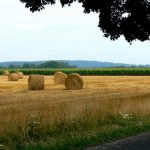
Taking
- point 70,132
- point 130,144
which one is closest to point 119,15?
point 70,132

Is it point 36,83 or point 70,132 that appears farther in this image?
point 36,83

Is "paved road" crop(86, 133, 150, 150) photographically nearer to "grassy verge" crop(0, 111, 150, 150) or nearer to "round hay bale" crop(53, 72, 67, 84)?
"grassy verge" crop(0, 111, 150, 150)

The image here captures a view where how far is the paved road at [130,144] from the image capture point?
343 inches

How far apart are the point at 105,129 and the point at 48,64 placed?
482 feet

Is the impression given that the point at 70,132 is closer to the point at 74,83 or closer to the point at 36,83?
the point at 36,83

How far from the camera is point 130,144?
9.13 metres

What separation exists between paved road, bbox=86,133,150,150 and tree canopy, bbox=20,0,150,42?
3.68 metres

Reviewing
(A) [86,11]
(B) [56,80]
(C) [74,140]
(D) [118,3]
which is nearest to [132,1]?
(D) [118,3]

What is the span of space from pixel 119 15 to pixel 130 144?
185 inches

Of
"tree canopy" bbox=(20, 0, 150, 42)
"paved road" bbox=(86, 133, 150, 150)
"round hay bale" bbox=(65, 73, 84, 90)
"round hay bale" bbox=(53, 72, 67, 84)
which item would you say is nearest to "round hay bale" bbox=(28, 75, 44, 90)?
"round hay bale" bbox=(65, 73, 84, 90)

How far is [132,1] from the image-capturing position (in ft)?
38.9

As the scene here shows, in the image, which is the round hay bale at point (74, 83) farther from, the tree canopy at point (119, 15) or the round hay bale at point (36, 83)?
the tree canopy at point (119, 15)

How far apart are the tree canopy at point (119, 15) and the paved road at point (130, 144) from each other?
3684mm

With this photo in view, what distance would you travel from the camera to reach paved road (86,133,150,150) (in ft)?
28.6
